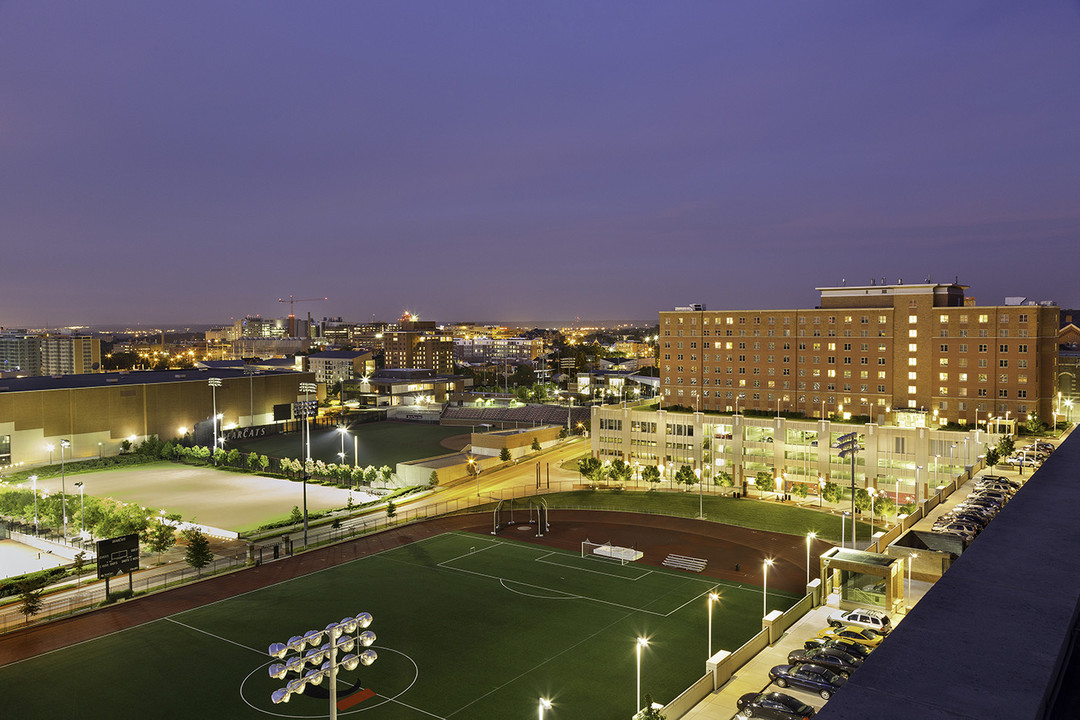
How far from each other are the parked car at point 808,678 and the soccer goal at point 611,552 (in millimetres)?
22016

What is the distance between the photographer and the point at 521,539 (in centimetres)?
5794

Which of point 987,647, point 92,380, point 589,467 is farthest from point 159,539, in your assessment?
point 92,380

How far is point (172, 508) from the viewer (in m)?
67.3

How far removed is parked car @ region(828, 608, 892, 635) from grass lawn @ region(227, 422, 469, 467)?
217 ft

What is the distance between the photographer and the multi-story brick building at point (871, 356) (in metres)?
79.6

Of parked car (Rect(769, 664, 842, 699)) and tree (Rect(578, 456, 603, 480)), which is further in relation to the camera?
tree (Rect(578, 456, 603, 480))

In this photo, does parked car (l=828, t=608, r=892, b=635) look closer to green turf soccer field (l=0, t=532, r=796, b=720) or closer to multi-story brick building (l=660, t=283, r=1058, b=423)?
green turf soccer field (l=0, t=532, r=796, b=720)

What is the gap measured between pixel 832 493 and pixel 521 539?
3124 cm

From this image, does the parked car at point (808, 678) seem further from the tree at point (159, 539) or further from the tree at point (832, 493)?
the tree at point (159, 539)

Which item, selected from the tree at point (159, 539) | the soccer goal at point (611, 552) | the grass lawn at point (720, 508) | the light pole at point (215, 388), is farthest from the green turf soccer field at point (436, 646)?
the light pole at point (215, 388)

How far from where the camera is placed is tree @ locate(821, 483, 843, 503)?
6719 centimetres

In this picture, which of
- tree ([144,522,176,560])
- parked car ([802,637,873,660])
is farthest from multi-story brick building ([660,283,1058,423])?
tree ([144,522,176,560])

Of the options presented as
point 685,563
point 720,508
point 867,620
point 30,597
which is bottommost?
point 720,508

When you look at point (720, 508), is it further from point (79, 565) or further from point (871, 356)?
point (79, 565)
